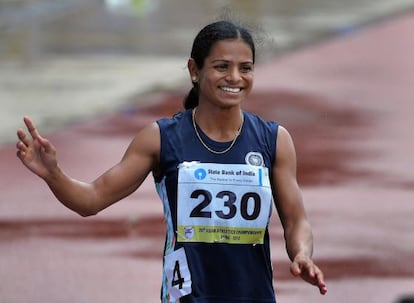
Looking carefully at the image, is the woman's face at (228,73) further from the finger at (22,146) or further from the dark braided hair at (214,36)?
the finger at (22,146)

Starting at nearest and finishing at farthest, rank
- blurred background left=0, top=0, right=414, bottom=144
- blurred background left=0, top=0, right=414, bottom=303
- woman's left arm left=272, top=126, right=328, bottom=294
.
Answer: woman's left arm left=272, top=126, right=328, bottom=294 → blurred background left=0, top=0, right=414, bottom=303 → blurred background left=0, top=0, right=414, bottom=144

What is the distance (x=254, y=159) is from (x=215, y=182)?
0.63 feet

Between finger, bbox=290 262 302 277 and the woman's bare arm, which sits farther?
the woman's bare arm

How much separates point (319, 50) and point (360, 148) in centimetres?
565

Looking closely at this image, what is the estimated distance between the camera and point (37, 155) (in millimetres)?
5305

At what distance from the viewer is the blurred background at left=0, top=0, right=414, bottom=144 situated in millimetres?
15594

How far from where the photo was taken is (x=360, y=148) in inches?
527

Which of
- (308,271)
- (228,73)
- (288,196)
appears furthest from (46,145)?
(308,271)

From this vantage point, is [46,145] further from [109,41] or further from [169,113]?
[109,41]

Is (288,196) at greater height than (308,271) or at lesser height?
greater

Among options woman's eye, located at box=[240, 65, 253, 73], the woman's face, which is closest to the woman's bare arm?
the woman's face

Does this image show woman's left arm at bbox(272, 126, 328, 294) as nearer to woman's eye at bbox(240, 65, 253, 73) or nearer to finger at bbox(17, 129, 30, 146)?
woman's eye at bbox(240, 65, 253, 73)

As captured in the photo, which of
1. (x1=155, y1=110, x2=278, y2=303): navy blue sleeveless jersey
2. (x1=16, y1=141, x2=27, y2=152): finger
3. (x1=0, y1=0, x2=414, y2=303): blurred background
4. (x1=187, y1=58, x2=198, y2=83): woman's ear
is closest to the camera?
(x1=16, y1=141, x2=27, y2=152): finger

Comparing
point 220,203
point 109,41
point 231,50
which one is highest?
point 109,41
